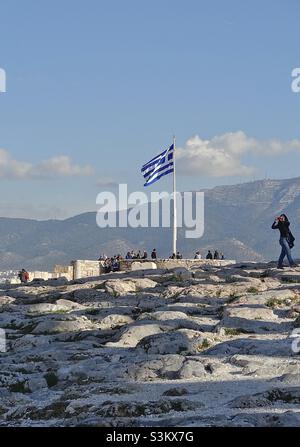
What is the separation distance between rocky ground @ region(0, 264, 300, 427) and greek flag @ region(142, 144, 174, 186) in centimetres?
2876

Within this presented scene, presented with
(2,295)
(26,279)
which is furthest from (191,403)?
(26,279)

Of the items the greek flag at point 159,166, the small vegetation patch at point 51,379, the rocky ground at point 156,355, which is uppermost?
the greek flag at point 159,166

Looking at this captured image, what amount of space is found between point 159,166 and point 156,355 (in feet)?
154

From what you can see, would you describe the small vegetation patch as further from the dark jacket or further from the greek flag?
the greek flag

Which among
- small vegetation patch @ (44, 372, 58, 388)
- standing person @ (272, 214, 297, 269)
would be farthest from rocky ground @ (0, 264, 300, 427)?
standing person @ (272, 214, 297, 269)

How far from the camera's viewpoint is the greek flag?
69625mm

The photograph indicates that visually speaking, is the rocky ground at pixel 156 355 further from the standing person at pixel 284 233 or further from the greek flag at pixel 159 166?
the greek flag at pixel 159 166

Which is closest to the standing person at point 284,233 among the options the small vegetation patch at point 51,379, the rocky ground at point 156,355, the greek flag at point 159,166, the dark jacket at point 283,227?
the dark jacket at point 283,227

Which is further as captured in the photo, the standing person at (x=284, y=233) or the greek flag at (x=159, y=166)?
the greek flag at (x=159, y=166)

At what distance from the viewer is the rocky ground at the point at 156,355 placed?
17.6 metres

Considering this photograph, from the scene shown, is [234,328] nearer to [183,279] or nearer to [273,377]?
[273,377]

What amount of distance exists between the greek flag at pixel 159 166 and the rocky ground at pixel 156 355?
2876 cm

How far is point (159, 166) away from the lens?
70.1 metres

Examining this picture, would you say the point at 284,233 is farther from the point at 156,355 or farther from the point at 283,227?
the point at 156,355
